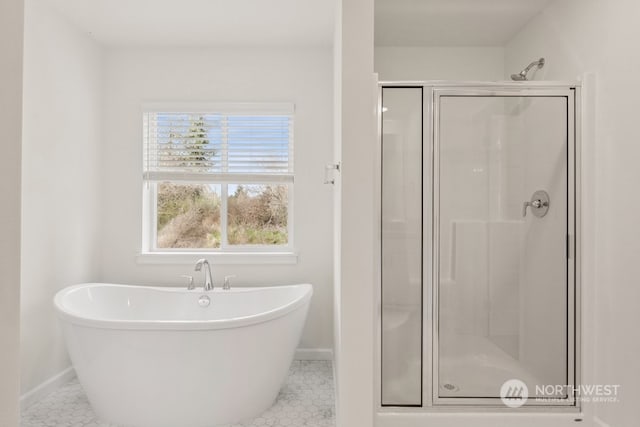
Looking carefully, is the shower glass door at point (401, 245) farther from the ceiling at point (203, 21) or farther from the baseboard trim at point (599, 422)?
the ceiling at point (203, 21)

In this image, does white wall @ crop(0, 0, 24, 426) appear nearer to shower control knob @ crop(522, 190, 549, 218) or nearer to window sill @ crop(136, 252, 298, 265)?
shower control knob @ crop(522, 190, 549, 218)

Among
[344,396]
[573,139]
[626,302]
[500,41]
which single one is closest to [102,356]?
[344,396]

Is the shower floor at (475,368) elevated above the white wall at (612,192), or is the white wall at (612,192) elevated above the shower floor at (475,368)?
the white wall at (612,192)

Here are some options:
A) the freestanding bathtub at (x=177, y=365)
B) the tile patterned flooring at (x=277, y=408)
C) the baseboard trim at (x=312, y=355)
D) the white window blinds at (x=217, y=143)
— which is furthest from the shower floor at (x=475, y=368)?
the white window blinds at (x=217, y=143)

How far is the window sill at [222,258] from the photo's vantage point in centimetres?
297

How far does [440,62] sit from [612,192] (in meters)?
1.52

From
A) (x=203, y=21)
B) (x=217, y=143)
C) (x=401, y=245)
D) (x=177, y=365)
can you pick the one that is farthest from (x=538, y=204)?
(x=203, y=21)

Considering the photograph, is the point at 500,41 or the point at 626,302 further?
the point at 500,41

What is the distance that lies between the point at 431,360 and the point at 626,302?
0.96 m

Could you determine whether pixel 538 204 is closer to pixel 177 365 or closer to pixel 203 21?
pixel 177 365

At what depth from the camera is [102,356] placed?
1.91 metres

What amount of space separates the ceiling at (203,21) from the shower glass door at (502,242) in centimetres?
121

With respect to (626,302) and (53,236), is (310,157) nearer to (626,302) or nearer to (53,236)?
(53,236)

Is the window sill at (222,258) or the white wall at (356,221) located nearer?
the white wall at (356,221)
